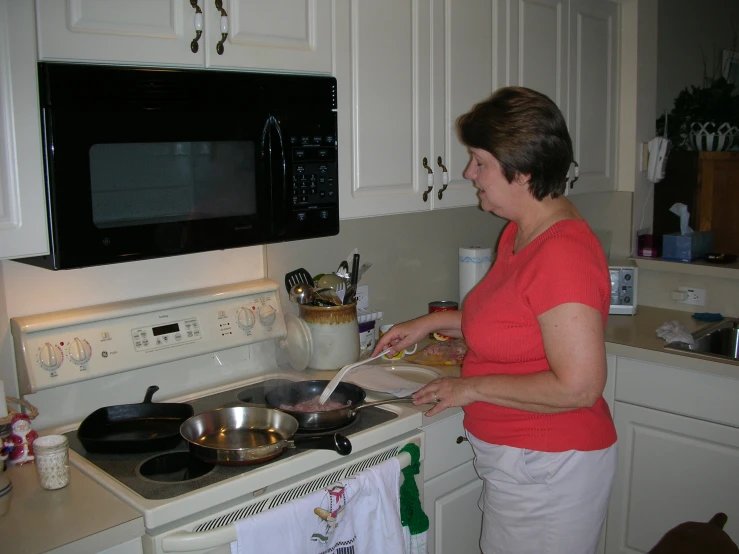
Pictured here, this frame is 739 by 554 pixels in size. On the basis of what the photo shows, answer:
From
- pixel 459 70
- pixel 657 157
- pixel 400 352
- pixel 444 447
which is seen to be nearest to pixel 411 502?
pixel 444 447

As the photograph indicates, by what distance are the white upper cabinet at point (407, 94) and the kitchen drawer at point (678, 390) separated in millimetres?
753

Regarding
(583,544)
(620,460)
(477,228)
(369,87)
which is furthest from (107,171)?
(620,460)

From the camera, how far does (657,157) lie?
2.92 m

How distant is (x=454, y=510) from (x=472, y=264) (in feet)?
3.01

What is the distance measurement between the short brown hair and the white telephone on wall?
1504mm

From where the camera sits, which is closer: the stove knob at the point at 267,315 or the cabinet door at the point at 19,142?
the cabinet door at the point at 19,142

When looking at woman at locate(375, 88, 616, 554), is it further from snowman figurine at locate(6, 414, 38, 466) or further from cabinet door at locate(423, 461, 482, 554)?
snowman figurine at locate(6, 414, 38, 466)

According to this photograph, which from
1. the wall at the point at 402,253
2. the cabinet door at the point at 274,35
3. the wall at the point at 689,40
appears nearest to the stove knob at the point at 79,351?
the wall at the point at 402,253

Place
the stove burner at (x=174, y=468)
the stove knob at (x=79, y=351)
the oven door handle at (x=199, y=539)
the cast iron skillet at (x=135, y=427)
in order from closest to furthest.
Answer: the oven door handle at (x=199, y=539), the stove burner at (x=174, y=468), the cast iron skillet at (x=135, y=427), the stove knob at (x=79, y=351)

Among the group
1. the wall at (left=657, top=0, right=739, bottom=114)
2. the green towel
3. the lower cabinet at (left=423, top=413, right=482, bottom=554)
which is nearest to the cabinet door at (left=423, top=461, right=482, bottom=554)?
the lower cabinet at (left=423, top=413, right=482, bottom=554)

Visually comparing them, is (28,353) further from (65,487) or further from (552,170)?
(552,170)

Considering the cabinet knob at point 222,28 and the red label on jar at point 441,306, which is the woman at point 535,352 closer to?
the cabinet knob at point 222,28

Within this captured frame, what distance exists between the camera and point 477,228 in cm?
276

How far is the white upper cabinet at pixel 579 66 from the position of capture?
2346 mm
